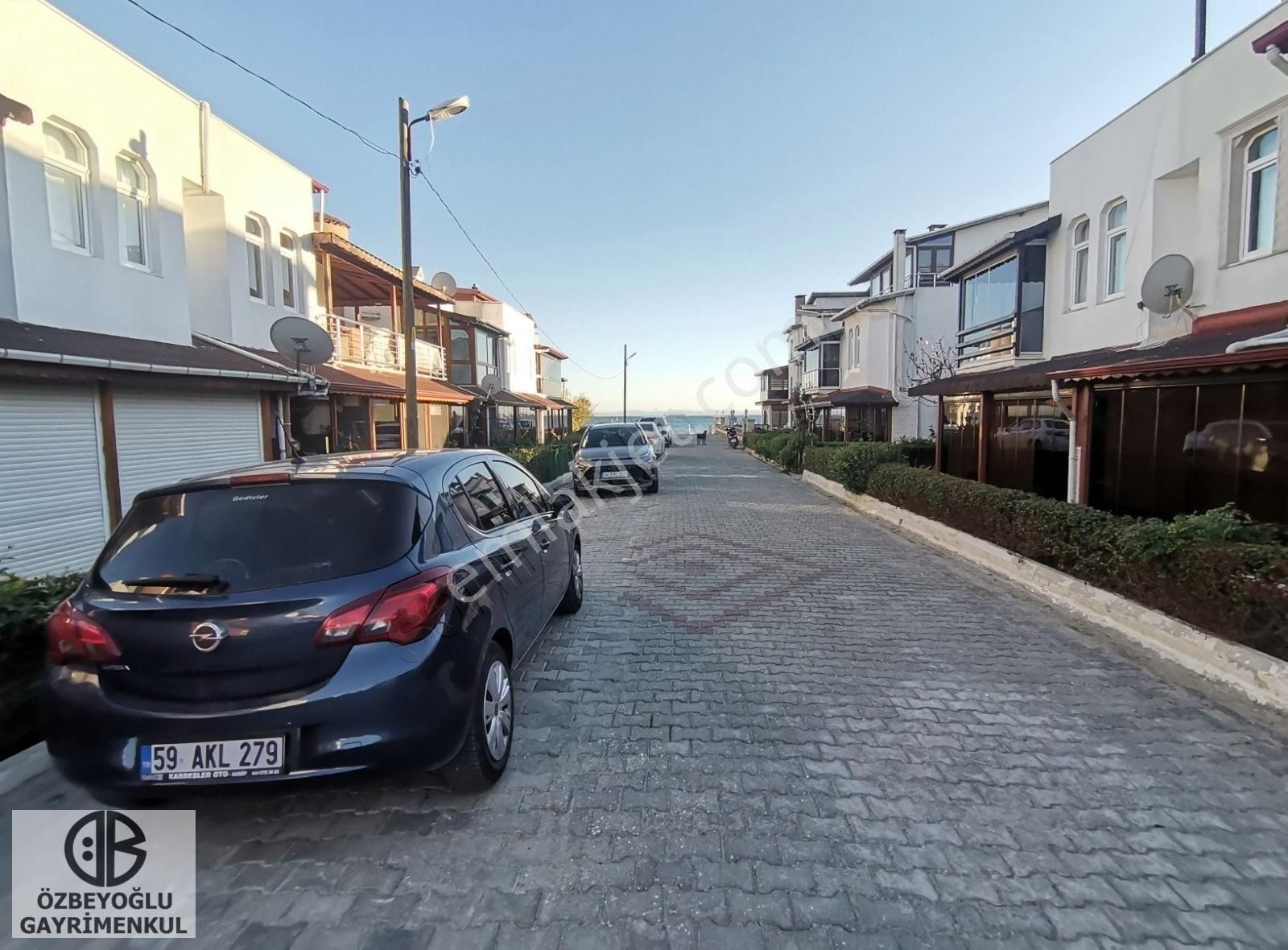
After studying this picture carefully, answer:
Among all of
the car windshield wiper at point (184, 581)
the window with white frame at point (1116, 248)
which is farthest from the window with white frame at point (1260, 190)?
the car windshield wiper at point (184, 581)

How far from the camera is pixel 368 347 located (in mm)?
16094

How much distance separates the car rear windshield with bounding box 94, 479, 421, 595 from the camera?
104 inches

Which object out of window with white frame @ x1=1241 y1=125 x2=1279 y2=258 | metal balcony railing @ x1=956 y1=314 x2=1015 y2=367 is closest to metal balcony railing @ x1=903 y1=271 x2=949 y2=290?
metal balcony railing @ x1=956 y1=314 x2=1015 y2=367

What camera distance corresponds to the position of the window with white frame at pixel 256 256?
39.7 feet

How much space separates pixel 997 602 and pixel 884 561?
6.49ft

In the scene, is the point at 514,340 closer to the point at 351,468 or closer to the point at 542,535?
the point at 542,535

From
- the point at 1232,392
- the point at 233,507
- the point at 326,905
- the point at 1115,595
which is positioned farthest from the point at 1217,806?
the point at 1232,392

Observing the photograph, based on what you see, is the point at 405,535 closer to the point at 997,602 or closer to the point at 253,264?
the point at 997,602

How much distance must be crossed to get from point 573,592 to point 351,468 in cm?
302

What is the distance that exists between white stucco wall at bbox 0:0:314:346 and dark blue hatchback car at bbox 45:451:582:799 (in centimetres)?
659

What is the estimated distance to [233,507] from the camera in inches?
112

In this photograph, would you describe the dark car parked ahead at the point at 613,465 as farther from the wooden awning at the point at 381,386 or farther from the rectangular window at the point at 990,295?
the rectangular window at the point at 990,295

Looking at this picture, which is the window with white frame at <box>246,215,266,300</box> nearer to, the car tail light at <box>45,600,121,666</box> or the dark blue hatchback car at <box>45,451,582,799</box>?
the dark blue hatchback car at <box>45,451,582,799</box>

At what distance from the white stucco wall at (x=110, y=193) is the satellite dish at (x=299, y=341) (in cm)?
195
